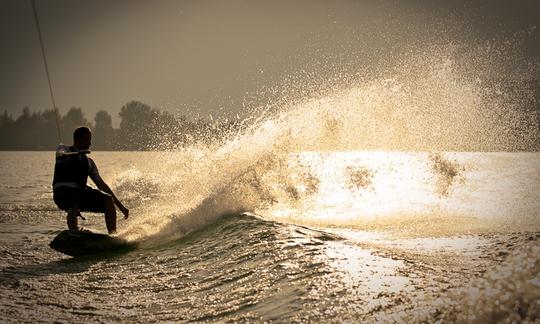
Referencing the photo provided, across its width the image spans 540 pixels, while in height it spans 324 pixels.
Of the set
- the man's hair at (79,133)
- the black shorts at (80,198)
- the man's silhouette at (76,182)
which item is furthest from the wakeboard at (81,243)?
the man's hair at (79,133)

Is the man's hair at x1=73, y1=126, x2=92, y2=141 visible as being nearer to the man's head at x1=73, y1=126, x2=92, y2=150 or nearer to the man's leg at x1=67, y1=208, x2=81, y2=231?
the man's head at x1=73, y1=126, x2=92, y2=150

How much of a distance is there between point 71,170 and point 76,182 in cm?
28

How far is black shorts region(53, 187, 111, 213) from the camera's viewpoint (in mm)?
9547

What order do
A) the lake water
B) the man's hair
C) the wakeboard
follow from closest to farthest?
1. the lake water
2. the wakeboard
3. the man's hair

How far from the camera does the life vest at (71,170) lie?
31.2 feet

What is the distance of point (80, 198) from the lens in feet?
31.9

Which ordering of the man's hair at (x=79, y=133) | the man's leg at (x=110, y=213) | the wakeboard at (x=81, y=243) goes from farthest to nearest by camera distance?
the man's leg at (x=110, y=213) < the man's hair at (x=79, y=133) < the wakeboard at (x=81, y=243)

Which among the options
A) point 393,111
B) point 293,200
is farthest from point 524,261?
point 393,111

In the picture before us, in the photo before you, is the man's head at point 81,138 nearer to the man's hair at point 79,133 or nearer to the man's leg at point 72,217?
the man's hair at point 79,133

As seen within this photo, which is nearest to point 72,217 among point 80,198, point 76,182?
point 80,198

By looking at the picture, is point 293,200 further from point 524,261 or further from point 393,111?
point 524,261

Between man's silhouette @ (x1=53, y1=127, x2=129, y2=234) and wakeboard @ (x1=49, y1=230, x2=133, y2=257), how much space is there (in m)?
0.27

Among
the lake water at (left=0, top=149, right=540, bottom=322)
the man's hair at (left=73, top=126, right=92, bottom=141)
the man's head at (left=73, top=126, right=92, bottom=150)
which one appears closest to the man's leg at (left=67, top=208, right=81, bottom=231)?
the lake water at (left=0, top=149, right=540, bottom=322)

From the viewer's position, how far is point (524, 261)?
497 centimetres
